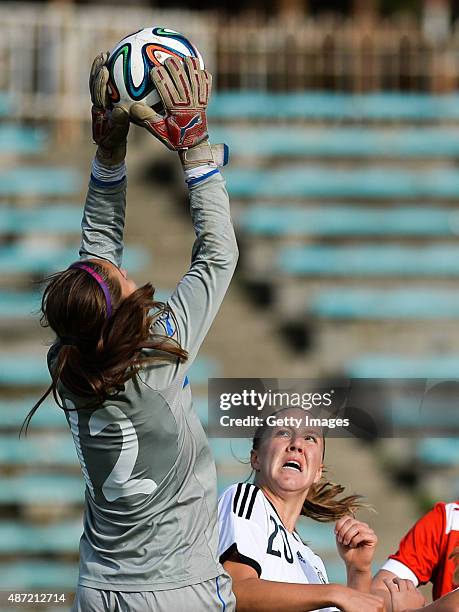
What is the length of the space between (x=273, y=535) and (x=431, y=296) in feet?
16.9

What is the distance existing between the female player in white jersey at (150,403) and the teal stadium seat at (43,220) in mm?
5592

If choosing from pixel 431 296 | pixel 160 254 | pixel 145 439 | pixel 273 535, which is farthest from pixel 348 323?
pixel 145 439

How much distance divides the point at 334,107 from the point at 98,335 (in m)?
6.65

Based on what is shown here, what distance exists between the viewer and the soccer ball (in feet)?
9.14

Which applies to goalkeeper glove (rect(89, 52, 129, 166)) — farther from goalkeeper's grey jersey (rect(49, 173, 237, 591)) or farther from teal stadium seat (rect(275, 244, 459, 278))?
teal stadium seat (rect(275, 244, 459, 278))

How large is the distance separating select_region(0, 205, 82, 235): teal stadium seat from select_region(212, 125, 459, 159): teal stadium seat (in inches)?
49.9

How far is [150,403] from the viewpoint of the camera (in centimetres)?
235

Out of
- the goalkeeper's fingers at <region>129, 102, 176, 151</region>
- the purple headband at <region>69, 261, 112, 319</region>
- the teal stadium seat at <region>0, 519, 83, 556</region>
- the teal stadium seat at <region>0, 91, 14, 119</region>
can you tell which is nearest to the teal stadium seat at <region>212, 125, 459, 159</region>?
the teal stadium seat at <region>0, 91, 14, 119</region>

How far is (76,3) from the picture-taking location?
11.2 metres

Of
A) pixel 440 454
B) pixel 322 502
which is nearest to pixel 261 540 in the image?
pixel 322 502

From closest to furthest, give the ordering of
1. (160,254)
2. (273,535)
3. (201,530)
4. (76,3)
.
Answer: (201,530) < (273,535) < (160,254) < (76,3)

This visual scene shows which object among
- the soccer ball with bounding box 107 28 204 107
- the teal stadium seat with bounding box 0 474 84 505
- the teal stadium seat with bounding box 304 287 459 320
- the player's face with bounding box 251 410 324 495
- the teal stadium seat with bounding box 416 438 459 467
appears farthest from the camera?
the teal stadium seat with bounding box 304 287 459 320

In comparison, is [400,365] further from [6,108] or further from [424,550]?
[424,550]

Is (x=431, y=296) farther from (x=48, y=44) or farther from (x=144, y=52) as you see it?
(x=144, y=52)
